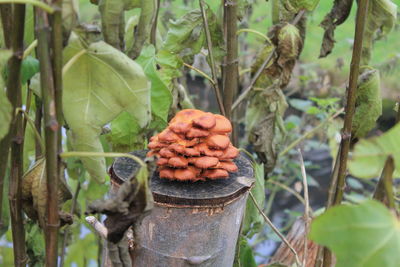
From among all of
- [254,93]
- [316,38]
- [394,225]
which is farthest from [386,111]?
[394,225]

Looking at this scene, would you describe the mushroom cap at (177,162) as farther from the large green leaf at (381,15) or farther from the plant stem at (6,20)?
the large green leaf at (381,15)

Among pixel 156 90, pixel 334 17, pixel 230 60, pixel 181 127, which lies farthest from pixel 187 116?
pixel 334 17

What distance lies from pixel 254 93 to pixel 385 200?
0.81 meters

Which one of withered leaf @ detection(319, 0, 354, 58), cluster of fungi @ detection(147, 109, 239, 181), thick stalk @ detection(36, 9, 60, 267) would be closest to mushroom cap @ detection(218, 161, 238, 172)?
cluster of fungi @ detection(147, 109, 239, 181)


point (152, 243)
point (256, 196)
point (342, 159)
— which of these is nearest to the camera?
point (152, 243)

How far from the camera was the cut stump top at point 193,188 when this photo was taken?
2.81ft

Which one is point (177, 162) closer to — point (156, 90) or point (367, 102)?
point (156, 90)

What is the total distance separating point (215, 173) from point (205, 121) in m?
0.10

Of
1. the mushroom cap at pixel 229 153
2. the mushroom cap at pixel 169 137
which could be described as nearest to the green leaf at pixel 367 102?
the mushroom cap at pixel 229 153

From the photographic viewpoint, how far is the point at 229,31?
51.0 inches

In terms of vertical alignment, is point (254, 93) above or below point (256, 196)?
above

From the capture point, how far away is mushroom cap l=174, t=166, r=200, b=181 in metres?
0.90

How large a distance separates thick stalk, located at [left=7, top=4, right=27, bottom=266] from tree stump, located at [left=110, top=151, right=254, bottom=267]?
17 cm

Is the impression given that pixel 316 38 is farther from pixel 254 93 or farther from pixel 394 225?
pixel 394 225
